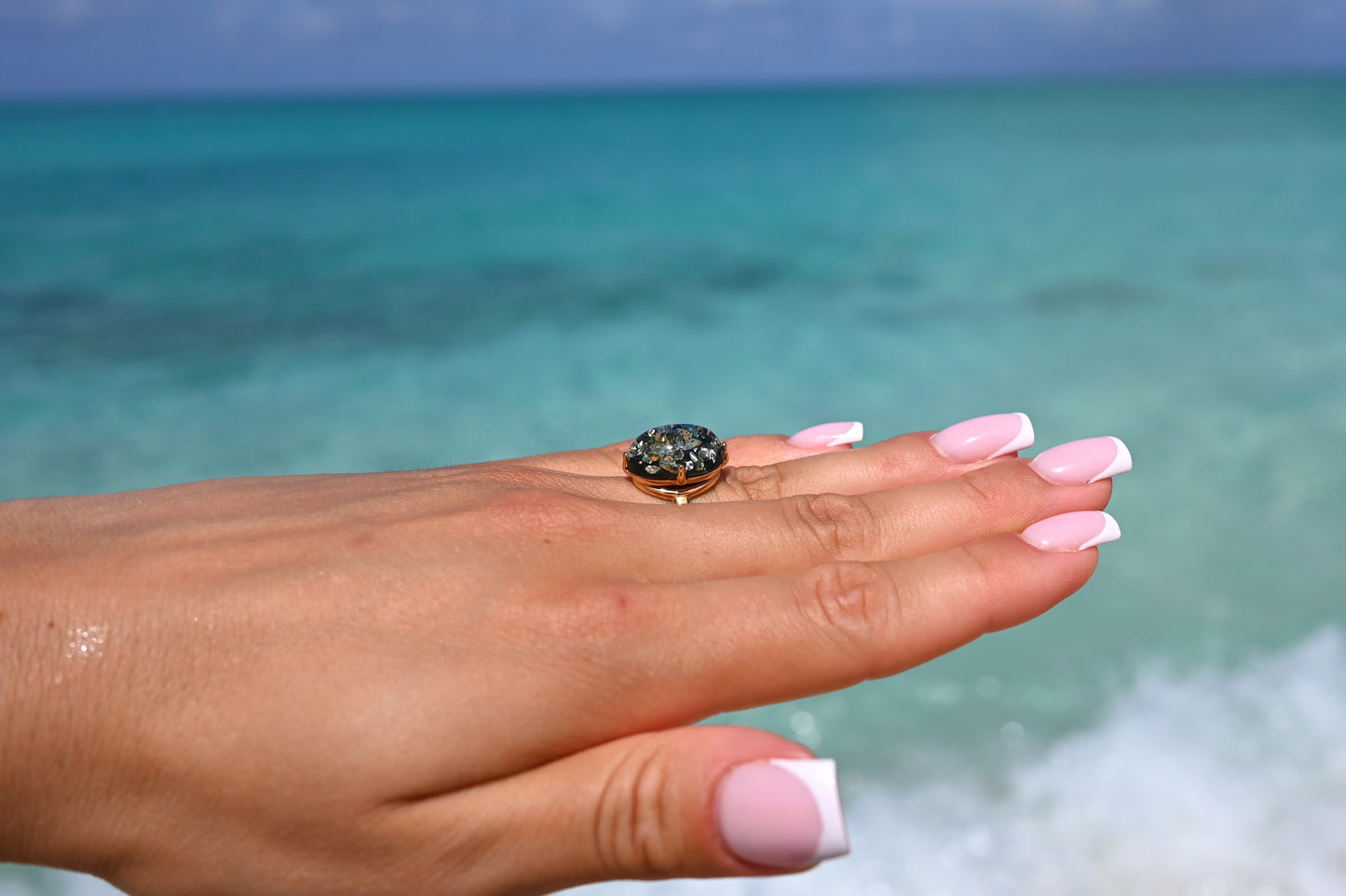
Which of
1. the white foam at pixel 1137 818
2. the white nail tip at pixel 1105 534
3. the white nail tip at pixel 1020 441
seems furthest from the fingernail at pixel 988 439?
the white foam at pixel 1137 818

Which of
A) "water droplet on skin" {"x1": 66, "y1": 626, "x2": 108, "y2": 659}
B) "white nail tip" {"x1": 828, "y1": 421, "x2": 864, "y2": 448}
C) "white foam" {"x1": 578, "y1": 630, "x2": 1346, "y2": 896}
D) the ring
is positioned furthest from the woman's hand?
"white foam" {"x1": 578, "y1": 630, "x2": 1346, "y2": 896}

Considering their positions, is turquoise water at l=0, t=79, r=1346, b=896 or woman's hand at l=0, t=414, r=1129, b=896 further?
turquoise water at l=0, t=79, r=1346, b=896

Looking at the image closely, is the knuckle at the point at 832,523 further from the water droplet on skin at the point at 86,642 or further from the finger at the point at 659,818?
the water droplet on skin at the point at 86,642

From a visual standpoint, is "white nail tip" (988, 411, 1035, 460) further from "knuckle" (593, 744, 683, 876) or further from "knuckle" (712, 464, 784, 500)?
"knuckle" (593, 744, 683, 876)

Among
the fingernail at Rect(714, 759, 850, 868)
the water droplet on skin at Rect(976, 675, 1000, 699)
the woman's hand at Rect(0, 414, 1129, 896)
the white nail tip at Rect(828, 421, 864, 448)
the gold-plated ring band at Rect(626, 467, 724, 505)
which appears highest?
the white nail tip at Rect(828, 421, 864, 448)

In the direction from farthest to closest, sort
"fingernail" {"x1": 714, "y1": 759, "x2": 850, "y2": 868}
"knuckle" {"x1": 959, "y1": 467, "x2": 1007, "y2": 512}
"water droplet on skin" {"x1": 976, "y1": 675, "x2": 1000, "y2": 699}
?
"water droplet on skin" {"x1": 976, "y1": 675, "x2": 1000, "y2": 699} < "knuckle" {"x1": 959, "y1": 467, "x2": 1007, "y2": 512} < "fingernail" {"x1": 714, "y1": 759, "x2": 850, "y2": 868}

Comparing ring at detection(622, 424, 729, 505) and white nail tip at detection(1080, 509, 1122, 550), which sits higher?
ring at detection(622, 424, 729, 505)

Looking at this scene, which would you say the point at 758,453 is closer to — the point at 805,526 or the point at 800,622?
the point at 805,526

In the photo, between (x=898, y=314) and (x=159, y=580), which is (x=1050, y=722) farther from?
(x=898, y=314)
